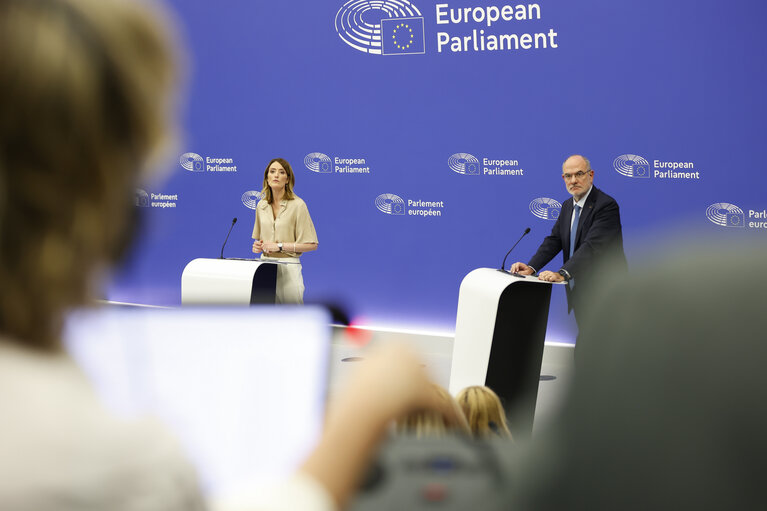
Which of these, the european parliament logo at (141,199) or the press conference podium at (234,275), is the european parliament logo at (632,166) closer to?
the press conference podium at (234,275)

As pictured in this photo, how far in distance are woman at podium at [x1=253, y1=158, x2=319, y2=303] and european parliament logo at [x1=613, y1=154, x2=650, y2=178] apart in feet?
8.72

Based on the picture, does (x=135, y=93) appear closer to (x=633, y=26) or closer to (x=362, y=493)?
(x=362, y=493)

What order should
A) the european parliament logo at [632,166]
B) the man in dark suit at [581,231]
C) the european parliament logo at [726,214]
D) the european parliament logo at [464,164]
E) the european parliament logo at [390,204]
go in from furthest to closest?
the european parliament logo at [390,204] < the european parliament logo at [464,164] < the european parliament logo at [632,166] < the european parliament logo at [726,214] < the man in dark suit at [581,231]

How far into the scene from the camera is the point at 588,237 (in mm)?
4621

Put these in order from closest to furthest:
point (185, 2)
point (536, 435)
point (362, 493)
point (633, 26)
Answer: point (536, 435)
point (362, 493)
point (633, 26)
point (185, 2)

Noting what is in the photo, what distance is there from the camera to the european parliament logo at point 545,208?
6.12 metres

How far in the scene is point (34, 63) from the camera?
428 mm

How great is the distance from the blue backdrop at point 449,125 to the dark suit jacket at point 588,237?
3.39 ft

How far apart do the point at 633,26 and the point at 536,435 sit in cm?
613

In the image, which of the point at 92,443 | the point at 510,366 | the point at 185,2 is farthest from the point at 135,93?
the point at 185,2

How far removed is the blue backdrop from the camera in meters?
5.56

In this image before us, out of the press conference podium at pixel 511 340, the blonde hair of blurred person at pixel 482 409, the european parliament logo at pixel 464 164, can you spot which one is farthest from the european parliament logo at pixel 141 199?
the european parliament logo at pixel 464 164

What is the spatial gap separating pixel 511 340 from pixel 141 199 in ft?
10.1

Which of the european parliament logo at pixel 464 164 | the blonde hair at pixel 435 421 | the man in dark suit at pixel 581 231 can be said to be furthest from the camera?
the european parliament logo at pixel 464 164
